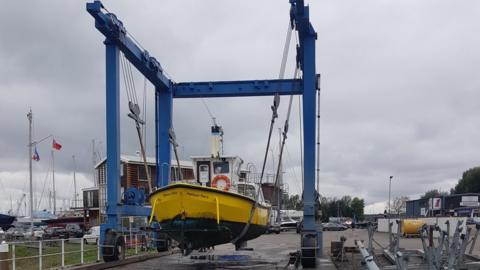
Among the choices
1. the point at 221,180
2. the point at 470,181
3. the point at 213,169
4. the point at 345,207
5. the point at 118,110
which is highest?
the point at 118,110

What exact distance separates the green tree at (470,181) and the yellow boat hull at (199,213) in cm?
8624

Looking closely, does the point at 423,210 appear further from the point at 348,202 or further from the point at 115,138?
the point at 115,138

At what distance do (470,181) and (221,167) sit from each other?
84.7m

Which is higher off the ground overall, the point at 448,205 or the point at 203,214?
the point at 203,214

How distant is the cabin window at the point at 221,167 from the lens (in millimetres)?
18156

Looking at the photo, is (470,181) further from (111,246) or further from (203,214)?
(203,214)

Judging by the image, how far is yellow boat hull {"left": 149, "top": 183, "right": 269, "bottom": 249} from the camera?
12641 mm

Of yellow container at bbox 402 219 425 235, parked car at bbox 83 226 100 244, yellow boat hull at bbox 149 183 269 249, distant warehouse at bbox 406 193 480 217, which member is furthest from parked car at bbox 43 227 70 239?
distant warehouse at bbox 406 193 480 217

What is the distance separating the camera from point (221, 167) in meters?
18.2

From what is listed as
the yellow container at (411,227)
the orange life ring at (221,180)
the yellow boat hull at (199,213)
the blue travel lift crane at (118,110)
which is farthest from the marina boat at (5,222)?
the yellow boat hull at (199,213)

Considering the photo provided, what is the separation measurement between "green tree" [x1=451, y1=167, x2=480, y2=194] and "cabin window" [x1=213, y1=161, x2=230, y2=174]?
82380 mm

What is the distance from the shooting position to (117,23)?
15.7m

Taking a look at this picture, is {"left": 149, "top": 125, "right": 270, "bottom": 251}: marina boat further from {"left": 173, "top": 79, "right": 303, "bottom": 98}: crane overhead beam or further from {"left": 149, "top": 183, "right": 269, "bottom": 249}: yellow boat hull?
{"left": 173, "top": 79, "right": 303, "bottom": 98}: crane overhead beam

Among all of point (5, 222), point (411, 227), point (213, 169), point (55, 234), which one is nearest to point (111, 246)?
point (213, 169)
